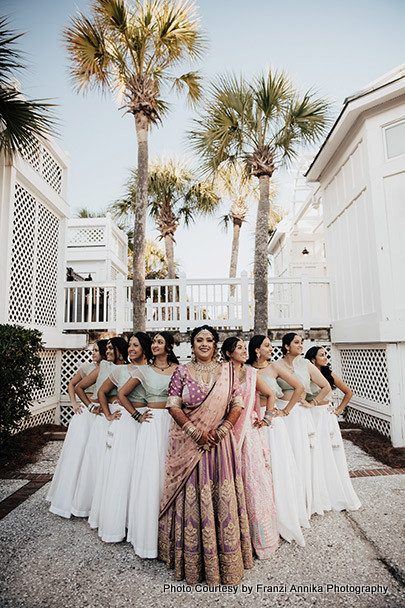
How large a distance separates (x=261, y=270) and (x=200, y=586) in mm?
6236

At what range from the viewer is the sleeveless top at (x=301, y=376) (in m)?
3.80

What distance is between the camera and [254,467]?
3182 millimetres

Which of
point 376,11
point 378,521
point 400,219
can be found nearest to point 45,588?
point 378,521

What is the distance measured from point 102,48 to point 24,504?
323 inches

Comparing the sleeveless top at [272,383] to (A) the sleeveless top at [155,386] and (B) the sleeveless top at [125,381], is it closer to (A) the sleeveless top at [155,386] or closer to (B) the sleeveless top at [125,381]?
(A) the sleeveless top at [155,386]

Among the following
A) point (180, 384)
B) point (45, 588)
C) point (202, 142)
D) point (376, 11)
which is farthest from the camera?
point (202, 142)

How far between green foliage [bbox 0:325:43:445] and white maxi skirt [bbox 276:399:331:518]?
351 centimetres

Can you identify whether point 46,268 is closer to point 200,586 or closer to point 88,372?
point 88,372

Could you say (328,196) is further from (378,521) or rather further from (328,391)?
(378,521)

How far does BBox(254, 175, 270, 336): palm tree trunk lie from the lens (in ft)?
25.8

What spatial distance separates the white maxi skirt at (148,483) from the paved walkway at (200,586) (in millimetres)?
157

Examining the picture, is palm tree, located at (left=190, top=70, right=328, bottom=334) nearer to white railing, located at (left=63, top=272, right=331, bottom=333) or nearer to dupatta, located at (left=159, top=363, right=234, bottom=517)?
white railing, located at (left=63, top=272, right=331, bottom=333)

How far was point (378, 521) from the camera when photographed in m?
3.60

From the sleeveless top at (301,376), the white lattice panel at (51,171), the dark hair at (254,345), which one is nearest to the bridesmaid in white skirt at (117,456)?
the dark hair at (254,345)
